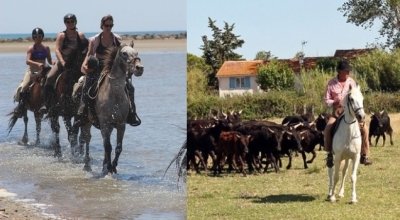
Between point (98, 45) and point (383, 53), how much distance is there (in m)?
22.7

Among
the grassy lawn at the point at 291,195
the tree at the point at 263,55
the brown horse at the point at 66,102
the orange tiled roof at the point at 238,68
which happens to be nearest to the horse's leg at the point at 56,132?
the brown horse at the point at 66,102

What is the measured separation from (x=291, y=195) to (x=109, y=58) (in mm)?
3869

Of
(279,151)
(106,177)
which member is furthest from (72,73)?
(279,151)

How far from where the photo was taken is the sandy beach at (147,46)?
5.91 meters

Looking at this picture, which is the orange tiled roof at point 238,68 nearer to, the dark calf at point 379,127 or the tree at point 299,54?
the tree at point 299,54

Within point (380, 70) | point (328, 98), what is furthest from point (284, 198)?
point (380, 70)

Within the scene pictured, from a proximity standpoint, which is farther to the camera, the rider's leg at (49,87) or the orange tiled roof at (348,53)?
the orange tiled roof at (348,53)

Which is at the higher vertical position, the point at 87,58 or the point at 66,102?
the point at 87,58

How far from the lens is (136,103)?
6.21 metres

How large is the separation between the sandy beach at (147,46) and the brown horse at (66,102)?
0.21 meters

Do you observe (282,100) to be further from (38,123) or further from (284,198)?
(38,123)

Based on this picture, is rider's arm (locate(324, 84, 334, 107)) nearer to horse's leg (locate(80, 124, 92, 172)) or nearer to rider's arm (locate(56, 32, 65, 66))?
horse's leg (locate(80, 124, 92, 172))

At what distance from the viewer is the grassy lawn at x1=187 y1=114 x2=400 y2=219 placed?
326 inches

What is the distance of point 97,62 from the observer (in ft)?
20.4
